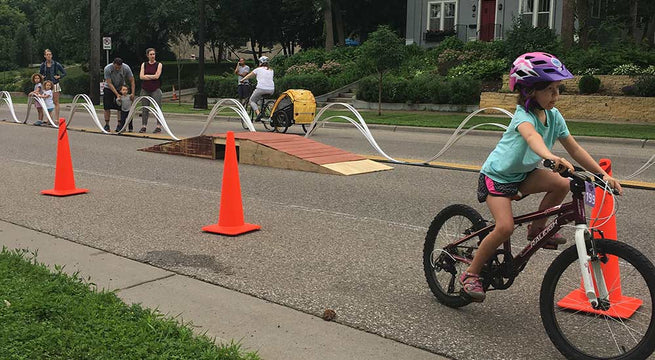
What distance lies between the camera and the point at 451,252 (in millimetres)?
4621

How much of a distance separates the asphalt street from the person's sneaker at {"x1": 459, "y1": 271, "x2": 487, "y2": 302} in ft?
0.65

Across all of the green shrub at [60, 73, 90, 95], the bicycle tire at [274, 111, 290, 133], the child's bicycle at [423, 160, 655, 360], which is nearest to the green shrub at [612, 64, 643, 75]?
the bicycle tire at [274, 111, 290, 133]

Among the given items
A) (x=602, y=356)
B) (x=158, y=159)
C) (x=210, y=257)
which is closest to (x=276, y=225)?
(x=210, y=257)

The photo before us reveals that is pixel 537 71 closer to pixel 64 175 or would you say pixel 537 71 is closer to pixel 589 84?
pixel 64 175

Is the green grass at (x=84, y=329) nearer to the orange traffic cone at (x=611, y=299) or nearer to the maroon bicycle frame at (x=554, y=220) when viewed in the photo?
the maroon bicycle frame at (x=554, y=220)

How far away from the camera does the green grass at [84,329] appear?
359 centimetres

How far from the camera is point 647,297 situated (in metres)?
3.61

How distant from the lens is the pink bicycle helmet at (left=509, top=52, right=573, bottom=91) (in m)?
3.91

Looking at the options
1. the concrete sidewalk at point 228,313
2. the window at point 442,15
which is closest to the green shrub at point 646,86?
the window at point 442,15

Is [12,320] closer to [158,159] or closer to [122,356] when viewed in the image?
[122,356]

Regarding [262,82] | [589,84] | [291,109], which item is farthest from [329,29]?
[291,109]

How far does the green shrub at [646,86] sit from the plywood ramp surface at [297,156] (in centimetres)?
1385

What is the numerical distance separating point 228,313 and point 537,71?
2.46m

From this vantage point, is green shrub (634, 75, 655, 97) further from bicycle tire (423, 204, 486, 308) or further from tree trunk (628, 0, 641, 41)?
bicycle tire (423, 204, 486, 308)
